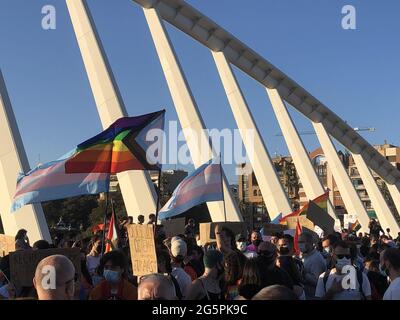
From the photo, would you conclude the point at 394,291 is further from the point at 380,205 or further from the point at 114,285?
the point at 380,205

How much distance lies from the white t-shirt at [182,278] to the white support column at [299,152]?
23189 mm

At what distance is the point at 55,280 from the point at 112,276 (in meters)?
1.66

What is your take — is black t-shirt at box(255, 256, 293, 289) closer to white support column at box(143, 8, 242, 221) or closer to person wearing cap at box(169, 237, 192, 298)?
person wearing cap at box(169, 237, 192, 298)

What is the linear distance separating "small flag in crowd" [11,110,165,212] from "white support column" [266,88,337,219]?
→ 20.7 m

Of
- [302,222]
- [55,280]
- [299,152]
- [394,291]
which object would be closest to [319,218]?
[302,222]

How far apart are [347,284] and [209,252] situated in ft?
4.52

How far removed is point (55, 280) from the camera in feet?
12.0

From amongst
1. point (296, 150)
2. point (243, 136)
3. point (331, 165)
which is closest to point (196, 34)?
point (243, 136)

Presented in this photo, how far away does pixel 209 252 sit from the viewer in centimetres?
562

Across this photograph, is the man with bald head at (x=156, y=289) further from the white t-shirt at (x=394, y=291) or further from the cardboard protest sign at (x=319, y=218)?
the cardboard protest sign at (x=319, y=218)

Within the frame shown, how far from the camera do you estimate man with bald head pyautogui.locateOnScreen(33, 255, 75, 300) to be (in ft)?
11.8

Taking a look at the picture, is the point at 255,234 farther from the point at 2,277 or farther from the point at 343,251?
the point at 2,277

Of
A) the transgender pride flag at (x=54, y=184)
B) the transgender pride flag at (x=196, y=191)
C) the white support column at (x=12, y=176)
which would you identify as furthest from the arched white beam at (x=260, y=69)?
the transgender pride flag at (x=54, y=184)
